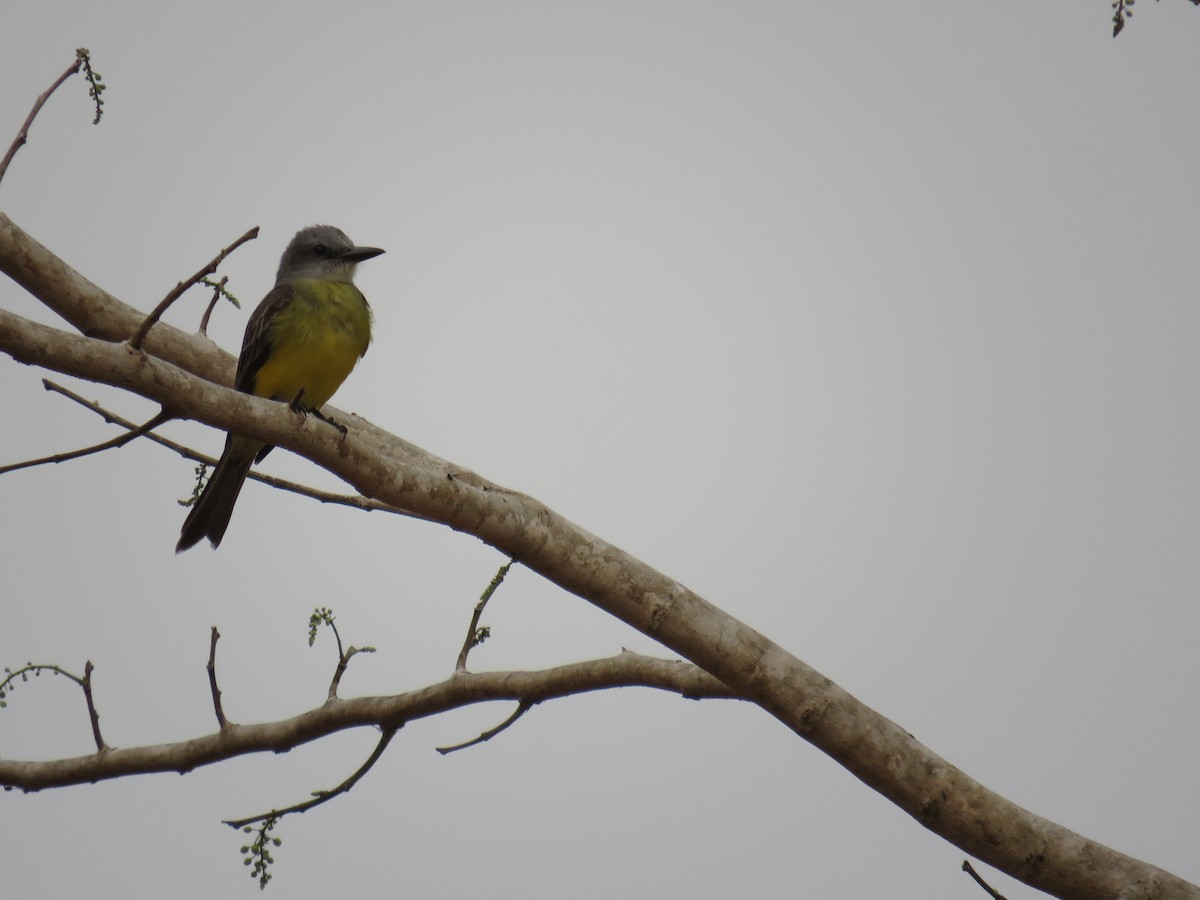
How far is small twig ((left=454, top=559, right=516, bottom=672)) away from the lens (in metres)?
3.49

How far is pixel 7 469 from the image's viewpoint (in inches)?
100.0

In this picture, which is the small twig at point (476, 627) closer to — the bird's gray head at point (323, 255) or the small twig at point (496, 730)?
the small twig at point (496, 730)

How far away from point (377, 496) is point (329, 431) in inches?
10.4

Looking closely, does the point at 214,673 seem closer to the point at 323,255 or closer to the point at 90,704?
the point at 90,704

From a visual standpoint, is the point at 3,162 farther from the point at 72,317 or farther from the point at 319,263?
the point at 319,263

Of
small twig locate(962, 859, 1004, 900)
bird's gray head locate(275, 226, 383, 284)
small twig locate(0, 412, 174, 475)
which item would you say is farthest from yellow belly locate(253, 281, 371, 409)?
small twig locate(962, 859, 1004, 900)

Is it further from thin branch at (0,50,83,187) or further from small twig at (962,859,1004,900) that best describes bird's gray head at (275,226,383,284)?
small twig at (962,859,1004,900)

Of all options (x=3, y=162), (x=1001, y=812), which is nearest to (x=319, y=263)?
(x=3, y=162)

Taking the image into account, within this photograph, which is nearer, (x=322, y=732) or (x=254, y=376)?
(x=322, y=732)

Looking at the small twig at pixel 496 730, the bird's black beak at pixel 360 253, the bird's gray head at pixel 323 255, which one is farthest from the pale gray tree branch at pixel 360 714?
the bird's black beak at pixel 360 253

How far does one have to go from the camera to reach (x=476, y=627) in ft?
12.0

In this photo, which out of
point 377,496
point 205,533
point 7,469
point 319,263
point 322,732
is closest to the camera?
point 7,469

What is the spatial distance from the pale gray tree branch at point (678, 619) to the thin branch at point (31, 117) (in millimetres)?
388

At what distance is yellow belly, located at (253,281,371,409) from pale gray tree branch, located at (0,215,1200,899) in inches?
70.5
